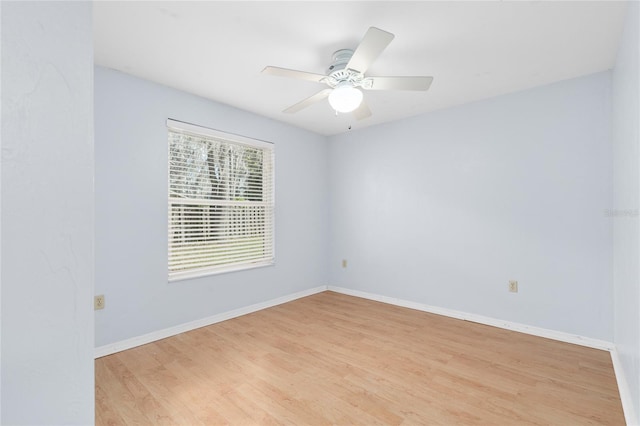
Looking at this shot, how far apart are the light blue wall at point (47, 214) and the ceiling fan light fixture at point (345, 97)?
171cm

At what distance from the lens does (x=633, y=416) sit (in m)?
1.61

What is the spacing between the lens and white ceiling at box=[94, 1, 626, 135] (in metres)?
1.81

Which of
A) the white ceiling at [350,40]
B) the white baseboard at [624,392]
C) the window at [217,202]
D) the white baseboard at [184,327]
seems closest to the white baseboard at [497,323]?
the white baseboard at [624,392]

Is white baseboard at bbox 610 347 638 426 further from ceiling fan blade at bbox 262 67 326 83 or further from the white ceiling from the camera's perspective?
ceiling fan blade at bbox 262 67 326 83

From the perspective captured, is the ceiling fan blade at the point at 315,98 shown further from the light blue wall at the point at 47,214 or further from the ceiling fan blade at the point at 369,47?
the light blue wall at the point at 47,214

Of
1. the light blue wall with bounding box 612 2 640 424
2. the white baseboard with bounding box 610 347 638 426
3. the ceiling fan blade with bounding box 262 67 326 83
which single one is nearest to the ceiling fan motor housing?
the ceiling fan blade with bounding box 262 67 326 83

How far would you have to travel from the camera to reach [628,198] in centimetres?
183

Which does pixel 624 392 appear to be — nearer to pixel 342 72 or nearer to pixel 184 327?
pixel 342 72

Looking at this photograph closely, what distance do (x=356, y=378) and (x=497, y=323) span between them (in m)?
1.86

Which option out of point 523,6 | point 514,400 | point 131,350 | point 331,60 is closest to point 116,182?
point 131,350

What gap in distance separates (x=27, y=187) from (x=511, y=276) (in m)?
3.59

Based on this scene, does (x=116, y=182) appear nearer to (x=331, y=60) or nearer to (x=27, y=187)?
(x=331, y=60)

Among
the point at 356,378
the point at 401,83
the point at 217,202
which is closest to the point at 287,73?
the point at 401,83

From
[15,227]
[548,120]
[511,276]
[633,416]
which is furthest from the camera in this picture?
[511,276]
